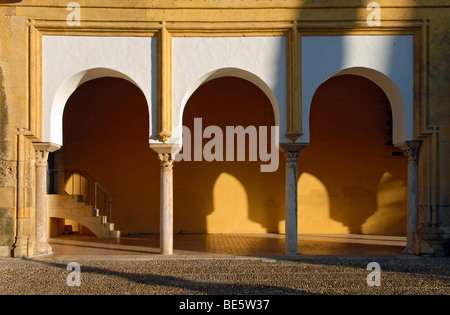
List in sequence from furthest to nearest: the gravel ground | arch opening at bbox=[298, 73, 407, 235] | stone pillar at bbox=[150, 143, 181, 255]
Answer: arch opening at bbox=[298, 73, 407, 235] < stone pillar at bbox=[150, 143, 181, 255] < the gravel ground

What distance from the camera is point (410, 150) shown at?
8984mm

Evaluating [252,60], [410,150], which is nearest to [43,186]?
[252,60]

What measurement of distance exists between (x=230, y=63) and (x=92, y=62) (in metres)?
2.81

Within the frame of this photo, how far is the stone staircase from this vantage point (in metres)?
11.7

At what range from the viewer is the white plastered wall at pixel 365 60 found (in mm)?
8836

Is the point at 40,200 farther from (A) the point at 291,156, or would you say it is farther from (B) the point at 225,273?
(A) the point at 291,156

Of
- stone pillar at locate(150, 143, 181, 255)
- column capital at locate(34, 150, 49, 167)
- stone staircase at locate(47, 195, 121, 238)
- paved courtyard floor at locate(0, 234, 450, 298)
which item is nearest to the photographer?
paved courtyard floor at locate(0, 234, 450, 298)

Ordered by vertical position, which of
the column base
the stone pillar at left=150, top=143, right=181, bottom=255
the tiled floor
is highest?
the stone pillar at left=150, top=143, right=181, bottom=255

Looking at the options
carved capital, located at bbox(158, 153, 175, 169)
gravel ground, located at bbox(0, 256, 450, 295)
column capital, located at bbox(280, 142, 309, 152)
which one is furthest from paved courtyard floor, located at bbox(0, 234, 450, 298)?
column capital, located at bbox(280, 142, 309, 152)

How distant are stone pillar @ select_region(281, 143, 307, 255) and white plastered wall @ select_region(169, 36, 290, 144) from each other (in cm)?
28

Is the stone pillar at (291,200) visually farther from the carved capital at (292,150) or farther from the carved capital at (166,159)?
the carved capital at (166,159)

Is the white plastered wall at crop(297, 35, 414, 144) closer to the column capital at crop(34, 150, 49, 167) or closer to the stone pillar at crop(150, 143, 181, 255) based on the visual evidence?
the stone pillar at crop(150, 143, 181, 255)

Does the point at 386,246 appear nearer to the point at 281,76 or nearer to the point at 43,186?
the point at 281,76
